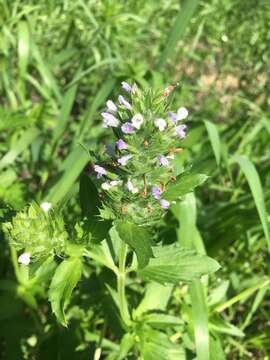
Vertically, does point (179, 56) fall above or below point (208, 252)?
above

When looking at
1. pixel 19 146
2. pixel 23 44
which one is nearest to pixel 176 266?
pixel 19 146

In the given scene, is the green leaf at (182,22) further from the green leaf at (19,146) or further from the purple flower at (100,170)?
the purple flower at (100,170)

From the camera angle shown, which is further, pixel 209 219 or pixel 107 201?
pixel 209 219

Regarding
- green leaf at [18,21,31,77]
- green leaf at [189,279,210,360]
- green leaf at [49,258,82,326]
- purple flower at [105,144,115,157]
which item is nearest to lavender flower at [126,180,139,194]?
purple flower at [105,144,115,157]

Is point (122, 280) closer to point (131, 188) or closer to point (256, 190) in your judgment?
point (131, 188)

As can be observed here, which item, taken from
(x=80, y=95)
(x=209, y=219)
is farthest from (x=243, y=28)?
(x=209, y=219)

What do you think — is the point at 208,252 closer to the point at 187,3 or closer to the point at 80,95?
the point at 187,3
